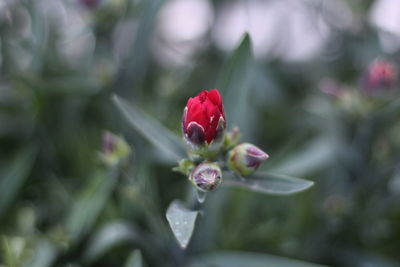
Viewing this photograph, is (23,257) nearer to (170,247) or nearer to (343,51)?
(170,247)

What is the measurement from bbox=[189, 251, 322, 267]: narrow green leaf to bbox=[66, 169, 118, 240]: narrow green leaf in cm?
19

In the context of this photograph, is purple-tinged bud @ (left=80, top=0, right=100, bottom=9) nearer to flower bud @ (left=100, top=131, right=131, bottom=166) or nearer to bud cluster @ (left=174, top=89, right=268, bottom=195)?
flower bud @ (left=100, top=131, right=131, bottom=166)

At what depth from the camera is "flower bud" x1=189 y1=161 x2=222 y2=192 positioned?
66cm

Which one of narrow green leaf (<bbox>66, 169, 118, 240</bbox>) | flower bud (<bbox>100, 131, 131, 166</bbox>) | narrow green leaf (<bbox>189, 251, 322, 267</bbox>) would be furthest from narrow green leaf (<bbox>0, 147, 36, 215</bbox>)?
narrow green leaf (<bbox>189, 251, 322, 267</bbox>)

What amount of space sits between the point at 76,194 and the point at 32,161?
13 centimetres

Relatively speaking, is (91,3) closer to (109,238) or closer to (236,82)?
(236,82)

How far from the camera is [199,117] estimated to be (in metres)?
0.66

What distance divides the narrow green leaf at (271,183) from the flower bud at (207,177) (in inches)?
2.4

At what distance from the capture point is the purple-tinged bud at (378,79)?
0.95 m

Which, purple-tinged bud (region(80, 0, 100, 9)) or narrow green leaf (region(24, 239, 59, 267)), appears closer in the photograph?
narrow green leaf (region(24, 239, 59, 267))

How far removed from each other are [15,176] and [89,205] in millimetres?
205

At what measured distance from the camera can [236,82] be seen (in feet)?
2.83

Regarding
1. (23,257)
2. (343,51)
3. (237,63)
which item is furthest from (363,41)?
(23,257)

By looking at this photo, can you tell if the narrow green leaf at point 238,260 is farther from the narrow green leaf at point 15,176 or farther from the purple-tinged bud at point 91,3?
the purple-tinged bud at point 91,3
